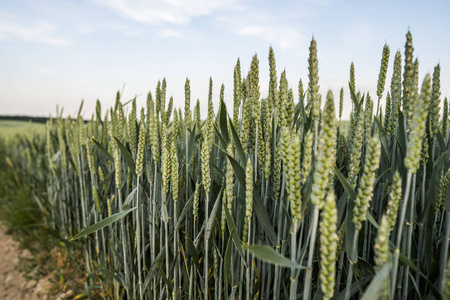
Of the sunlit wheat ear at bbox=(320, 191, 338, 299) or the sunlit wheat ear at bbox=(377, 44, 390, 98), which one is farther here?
the sunlit wheat ear at bbox=(377, 44, 390, 98)

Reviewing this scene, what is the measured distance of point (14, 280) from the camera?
2873 mm

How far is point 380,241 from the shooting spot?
564mm

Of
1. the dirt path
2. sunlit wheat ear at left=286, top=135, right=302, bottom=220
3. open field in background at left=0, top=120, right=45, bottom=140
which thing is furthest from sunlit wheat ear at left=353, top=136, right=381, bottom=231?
open field in background at left=0, top=120, right=45, bottom=140

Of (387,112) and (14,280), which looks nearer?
(387,112)

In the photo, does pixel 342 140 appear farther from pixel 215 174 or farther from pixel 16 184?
pixel 16 184

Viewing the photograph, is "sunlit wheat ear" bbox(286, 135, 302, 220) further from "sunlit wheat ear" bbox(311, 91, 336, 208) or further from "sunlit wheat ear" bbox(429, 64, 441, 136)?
"sunlit wheat ear" bbox(429, 64, 441, 136)

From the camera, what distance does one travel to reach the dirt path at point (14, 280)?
2.60m

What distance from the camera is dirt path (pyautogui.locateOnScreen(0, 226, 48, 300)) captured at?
8.54 ft

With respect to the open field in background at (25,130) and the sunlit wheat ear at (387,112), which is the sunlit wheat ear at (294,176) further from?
the open field in background at (25,130)

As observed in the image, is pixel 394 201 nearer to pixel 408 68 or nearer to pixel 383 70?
pixel 408 68

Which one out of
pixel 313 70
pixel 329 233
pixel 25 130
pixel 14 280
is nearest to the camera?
pixel 329 233

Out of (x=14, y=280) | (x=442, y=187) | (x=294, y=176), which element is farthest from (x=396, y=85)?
(x=14, y=280)

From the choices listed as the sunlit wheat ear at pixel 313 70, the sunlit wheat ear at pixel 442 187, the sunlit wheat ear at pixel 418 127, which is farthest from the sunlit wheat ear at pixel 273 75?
the sunlit wheat ear at pixel 442 187

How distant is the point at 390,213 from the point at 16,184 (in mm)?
5809
